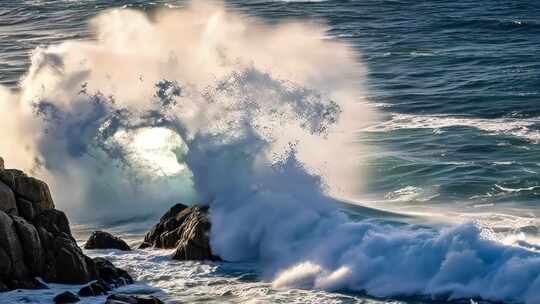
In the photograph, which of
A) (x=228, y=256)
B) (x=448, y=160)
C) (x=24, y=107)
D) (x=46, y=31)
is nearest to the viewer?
(x=228, y=256)

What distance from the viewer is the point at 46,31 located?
85062 mm

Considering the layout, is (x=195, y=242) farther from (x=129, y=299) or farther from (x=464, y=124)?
(x=464, y=124)

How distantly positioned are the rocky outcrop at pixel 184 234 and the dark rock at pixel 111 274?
2.26 meters

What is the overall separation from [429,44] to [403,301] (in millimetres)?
42847

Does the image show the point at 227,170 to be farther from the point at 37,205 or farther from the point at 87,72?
the point at 87,72

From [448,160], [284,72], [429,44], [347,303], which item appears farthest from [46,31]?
[347,303]

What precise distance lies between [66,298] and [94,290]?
814 mm

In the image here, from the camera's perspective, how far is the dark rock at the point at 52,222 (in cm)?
3158

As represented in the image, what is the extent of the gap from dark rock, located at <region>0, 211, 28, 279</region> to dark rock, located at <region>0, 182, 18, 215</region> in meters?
1.06

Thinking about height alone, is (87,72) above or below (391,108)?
above

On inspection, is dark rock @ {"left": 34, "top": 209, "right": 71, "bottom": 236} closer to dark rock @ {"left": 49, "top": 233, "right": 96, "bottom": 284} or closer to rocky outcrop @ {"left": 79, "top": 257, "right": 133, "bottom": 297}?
dark rock @ {"left": 49, "top": 233, "right": 96, "bottom": 284}

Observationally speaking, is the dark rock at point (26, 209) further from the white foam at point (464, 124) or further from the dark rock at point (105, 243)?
the white foam at point (464, 124)

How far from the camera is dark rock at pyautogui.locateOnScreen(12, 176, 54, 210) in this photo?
32.0 m

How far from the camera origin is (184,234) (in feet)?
111
